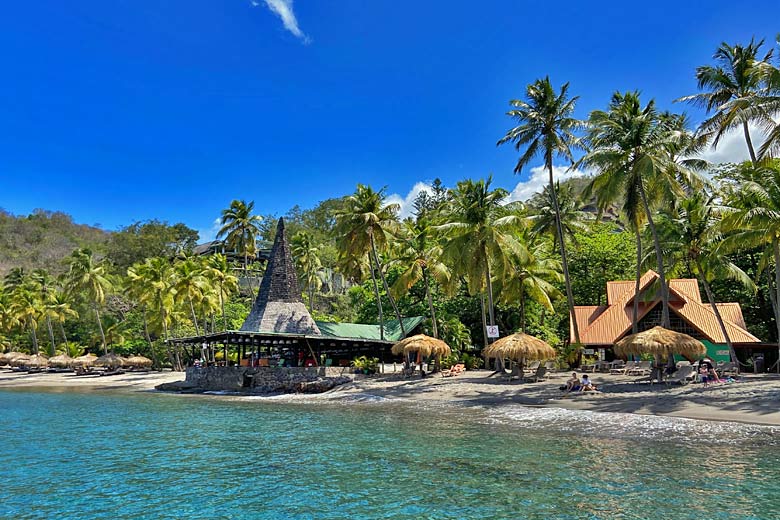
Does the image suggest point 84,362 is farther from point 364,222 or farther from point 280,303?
point 364,222

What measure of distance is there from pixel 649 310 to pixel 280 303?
2166 centimetres

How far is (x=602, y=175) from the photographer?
24.8m

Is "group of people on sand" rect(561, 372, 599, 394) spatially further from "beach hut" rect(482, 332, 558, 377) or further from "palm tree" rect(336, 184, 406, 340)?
"palm tree" rect(336, 184, 406, 340)

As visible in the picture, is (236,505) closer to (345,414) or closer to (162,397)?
(345,414)

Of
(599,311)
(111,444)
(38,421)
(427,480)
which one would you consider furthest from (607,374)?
(38,421)

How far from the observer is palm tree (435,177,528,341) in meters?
27.4

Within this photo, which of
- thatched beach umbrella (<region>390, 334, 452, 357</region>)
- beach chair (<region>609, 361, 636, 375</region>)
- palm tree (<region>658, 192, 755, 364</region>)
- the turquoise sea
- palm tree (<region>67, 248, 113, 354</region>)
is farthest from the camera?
palm tree (<region>67, 248, 113, 354</region>)

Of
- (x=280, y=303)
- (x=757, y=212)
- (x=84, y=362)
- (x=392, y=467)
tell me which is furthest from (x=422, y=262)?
(x=84, y=362)

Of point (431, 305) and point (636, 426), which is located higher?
point (431, 305)

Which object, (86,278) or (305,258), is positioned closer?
(86,278)

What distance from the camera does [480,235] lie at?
27766 millimetres

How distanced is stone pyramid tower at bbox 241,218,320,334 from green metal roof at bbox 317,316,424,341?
1408 millimetres

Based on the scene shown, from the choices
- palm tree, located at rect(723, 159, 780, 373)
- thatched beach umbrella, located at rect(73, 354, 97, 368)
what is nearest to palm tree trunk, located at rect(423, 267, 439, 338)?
palm tree, located at rect(723, 159, 780, 373)

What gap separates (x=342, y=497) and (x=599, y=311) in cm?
2670
